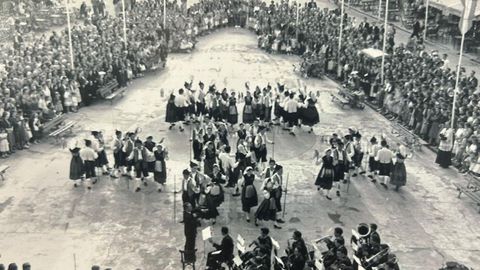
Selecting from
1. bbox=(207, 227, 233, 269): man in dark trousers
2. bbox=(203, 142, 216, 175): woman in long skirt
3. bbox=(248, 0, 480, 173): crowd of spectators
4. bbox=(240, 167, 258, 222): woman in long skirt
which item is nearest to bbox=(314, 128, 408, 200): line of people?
bbox=(240, 167, 258, 222): woman in long skirt

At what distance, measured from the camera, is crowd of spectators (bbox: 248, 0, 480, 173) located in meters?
20.5

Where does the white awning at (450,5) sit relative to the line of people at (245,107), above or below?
above

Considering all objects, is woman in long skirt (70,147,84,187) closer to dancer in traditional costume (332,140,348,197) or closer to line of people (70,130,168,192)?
line of people (70,130,168,192)

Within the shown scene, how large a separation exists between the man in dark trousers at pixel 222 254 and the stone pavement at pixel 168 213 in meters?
1.54

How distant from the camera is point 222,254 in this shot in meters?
12.3

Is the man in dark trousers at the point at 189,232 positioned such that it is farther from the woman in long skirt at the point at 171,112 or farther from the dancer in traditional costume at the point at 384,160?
the woman in long skirt at the point at 171,112

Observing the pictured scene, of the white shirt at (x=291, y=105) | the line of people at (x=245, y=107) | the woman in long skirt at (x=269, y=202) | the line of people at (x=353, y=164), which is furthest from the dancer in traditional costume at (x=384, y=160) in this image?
the white shirt at (x=291, y=105)

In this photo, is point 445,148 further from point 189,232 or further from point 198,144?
point 189,232

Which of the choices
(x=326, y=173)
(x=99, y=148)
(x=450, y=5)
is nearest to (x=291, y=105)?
(x=326, y=173)

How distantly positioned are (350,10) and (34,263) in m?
42.1

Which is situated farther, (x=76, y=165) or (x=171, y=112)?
(x=171, y=112)

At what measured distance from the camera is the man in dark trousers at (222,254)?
1211 cm

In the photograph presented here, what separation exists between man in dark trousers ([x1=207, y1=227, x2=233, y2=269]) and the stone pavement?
5.06ft

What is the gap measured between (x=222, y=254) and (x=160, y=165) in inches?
203
